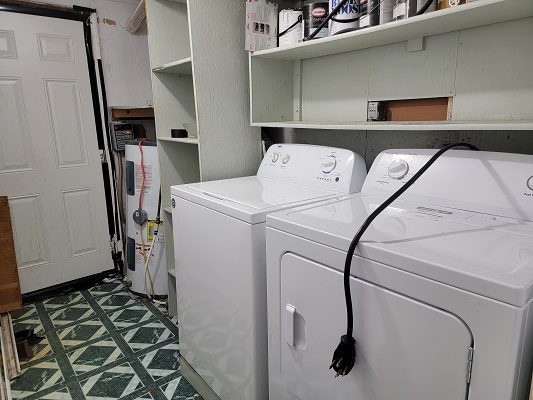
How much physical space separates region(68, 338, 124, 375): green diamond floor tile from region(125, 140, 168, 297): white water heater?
1.81 feet

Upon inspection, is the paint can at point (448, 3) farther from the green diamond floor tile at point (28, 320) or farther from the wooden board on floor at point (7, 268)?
the green diamond floor tile at point (28, 320)

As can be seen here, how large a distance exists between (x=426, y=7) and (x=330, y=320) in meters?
0.98

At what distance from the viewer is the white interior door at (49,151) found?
247cm

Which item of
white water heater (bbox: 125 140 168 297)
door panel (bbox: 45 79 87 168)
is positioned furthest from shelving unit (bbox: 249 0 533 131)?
door panel (bbox: 45 79 87 168)

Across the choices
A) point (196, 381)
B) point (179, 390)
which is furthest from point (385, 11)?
point (179, 390)

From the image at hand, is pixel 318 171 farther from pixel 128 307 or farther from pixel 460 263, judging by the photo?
pixel 128 307

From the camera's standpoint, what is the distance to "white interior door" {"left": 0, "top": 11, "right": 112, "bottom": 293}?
2.47 m

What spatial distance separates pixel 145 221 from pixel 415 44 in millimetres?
2004

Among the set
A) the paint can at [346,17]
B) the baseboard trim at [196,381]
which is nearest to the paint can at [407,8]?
the paint can at [346,17]

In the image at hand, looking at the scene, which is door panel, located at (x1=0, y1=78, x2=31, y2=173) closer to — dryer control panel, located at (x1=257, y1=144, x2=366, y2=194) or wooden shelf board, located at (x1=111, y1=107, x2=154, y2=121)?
wooden shelf board, located at (x1=111, y1=107, x2=154, y2=121)

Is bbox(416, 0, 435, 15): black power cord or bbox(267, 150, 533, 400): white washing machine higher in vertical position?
bbox(416, 0, 435, 15): black power cord

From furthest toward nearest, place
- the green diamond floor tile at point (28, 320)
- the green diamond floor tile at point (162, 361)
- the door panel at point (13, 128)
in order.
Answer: the door panel at point (13, 128) → the green diamond floor tile at point (28, 320) → the green diamond floor tile at point (162, 361)

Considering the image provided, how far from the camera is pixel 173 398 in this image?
1723 mm

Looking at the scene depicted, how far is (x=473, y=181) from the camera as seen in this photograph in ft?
3.51
